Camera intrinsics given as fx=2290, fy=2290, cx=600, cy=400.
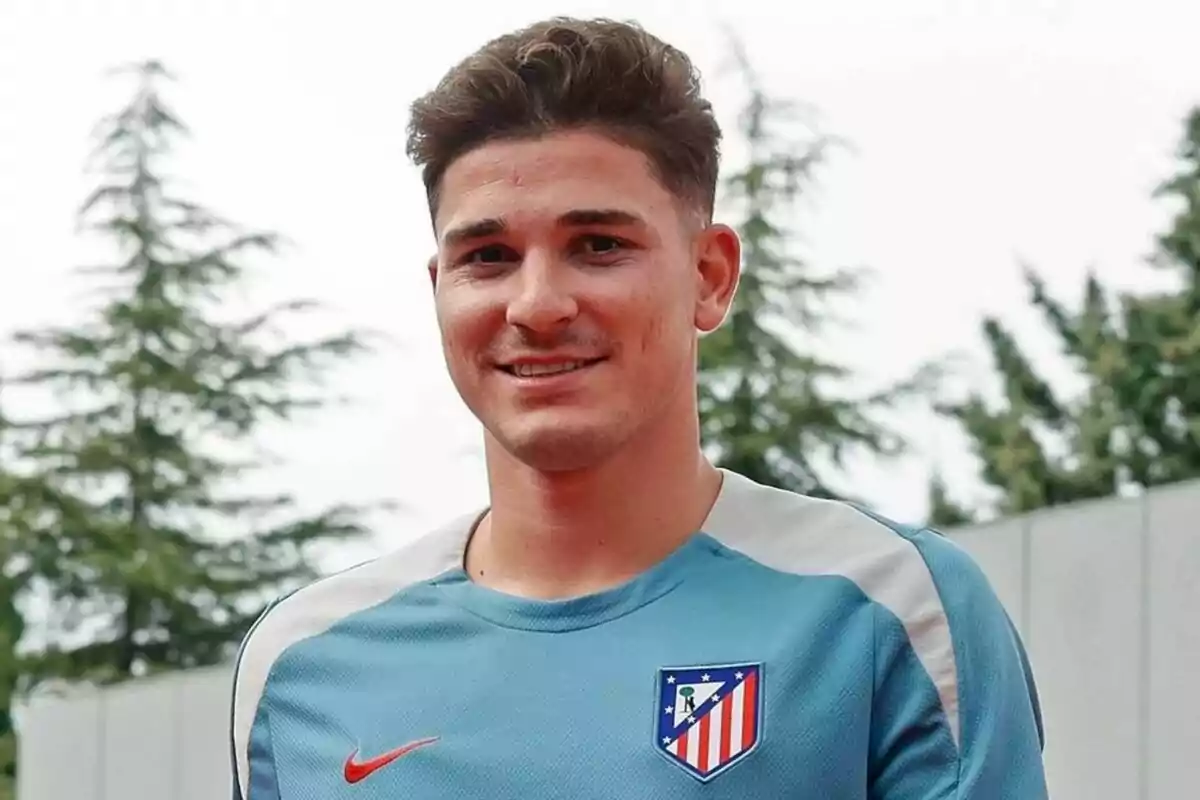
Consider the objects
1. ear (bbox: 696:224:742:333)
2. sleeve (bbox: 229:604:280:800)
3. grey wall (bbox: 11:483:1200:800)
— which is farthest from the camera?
grey wall (bbox: 11:483:1200:800)

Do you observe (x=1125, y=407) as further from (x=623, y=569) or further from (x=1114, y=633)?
(x=623, y=569)

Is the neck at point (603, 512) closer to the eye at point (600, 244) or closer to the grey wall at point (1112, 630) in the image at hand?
the eye at point (600, 244)

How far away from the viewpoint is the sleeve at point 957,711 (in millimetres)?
1943

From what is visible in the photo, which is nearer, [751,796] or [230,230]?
[751,796]

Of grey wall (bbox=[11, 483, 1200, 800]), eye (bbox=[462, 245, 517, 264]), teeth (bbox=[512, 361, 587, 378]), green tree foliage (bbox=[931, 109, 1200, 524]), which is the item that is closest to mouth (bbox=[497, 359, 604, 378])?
teeth (bbox=[512, 361, 587, 378])

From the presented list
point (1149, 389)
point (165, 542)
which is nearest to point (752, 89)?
point (1149, 389)

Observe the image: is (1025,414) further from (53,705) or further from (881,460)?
(53,705)

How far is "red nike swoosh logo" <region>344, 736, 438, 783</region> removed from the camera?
6.98 feet

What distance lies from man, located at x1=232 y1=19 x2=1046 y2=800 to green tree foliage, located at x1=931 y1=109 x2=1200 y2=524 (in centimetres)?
1597

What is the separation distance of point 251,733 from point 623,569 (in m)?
0.43

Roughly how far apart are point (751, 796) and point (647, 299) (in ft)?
1.47

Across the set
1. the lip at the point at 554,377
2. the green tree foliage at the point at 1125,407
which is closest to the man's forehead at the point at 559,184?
the lip at the point at 554,377

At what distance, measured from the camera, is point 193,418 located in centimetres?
1819

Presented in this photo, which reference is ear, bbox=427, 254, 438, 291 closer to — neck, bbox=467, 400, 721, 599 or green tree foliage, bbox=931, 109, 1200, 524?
neck, bbox=467, 400, 721, 599
